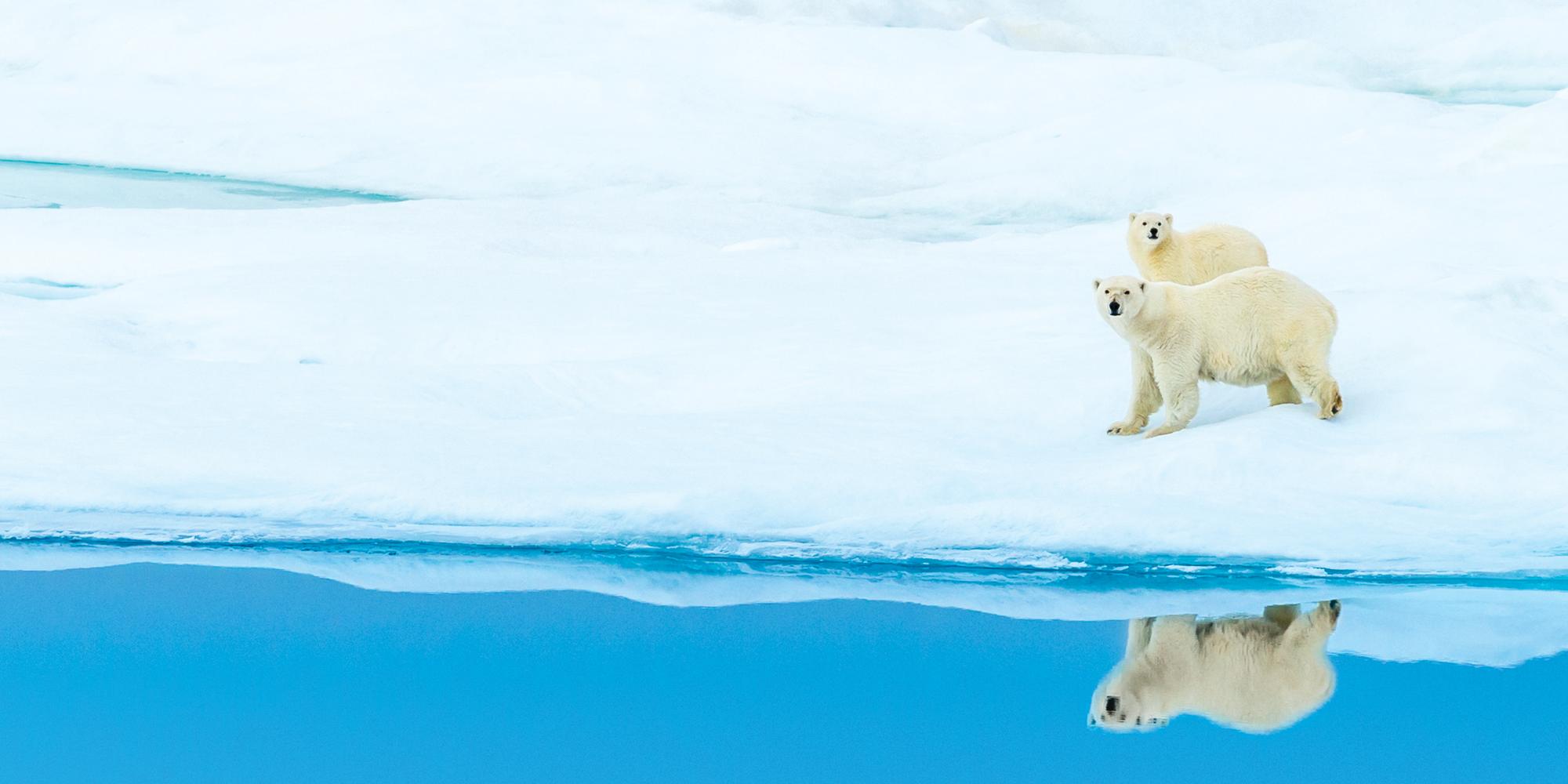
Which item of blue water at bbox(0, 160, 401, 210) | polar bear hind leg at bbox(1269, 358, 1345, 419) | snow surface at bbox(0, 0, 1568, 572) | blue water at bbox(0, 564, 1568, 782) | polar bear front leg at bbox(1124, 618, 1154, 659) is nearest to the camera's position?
blue water at bbox(0, 564, 1568, 782)

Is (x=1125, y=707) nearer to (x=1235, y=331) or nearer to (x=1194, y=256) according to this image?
(x=1235, y=331)

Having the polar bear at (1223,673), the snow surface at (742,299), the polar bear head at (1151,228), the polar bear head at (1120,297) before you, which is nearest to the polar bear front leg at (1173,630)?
the polar bear at (1223,673)

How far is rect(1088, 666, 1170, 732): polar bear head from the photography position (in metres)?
2.77

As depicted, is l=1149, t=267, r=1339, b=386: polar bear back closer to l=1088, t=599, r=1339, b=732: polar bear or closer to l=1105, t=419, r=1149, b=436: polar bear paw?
l=1105, t=419, r=1149, b=436: polar bear paw

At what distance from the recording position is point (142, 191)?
36.5 ft

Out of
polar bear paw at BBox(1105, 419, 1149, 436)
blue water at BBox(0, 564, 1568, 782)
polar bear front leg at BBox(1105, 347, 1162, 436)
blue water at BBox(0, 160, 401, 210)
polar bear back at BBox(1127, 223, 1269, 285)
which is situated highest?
blue water at BBox(0, 160, 401, 210)

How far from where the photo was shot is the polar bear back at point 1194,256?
17.0ft

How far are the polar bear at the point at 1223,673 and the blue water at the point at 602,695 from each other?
0.04 m

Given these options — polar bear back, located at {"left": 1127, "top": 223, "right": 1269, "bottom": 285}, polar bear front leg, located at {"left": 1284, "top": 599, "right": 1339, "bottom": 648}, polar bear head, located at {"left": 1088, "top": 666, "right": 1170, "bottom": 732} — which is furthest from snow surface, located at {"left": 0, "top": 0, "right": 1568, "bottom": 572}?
polar bear head, located at {"left": 1088, "top": 666, "right": 1170, "bottom": 732}

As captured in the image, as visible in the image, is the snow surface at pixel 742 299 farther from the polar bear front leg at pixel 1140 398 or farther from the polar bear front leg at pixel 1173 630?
the polar bear front leg at pixel 1173 630

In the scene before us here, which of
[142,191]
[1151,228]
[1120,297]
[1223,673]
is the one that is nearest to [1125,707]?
[1223,673]

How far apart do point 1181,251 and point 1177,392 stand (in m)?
1.20

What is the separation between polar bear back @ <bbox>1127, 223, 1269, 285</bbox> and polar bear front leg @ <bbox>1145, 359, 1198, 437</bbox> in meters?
1.07

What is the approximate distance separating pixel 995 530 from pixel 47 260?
5.95 meters
